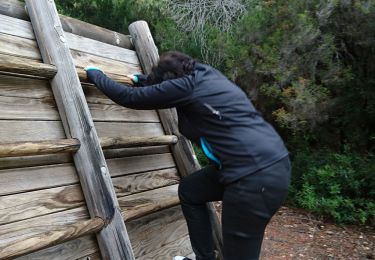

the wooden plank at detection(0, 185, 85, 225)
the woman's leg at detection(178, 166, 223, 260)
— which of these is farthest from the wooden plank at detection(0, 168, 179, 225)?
the woman's leg at detection(178, 166, 223, 260)

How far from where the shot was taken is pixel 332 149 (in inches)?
260

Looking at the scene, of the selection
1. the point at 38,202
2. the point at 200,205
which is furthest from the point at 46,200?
the point at 200,205

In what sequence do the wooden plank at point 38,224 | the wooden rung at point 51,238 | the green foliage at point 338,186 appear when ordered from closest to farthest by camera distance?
the wooden rung at point 51,238
the wooden plank at point 38,224
the green foliage at point 338,186

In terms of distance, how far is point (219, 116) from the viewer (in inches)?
86.7

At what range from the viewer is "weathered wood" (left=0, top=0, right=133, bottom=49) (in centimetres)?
236

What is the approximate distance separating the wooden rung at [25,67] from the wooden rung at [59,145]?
1.22 ft

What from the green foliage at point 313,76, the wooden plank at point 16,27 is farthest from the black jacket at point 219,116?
the green foliage at point 313,76

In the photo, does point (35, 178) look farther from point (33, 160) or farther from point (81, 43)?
point (81, 43)

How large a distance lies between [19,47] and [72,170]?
71 cm

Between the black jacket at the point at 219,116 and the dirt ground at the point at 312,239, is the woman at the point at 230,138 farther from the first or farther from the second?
the dirt ground at the point at 312,239

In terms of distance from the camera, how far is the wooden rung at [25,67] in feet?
6.64

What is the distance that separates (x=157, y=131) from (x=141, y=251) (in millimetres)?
896

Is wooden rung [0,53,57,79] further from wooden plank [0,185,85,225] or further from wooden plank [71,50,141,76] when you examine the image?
wooden plank [0,185,85,225]

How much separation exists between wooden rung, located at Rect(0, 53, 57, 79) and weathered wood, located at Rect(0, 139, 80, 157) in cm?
37
